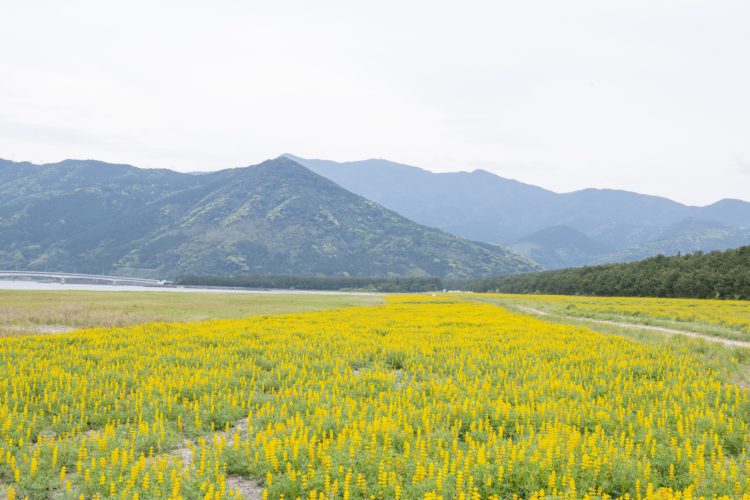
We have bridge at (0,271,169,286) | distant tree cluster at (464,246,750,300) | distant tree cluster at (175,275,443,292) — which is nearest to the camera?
distant tree cluster at (464,246,750,300)

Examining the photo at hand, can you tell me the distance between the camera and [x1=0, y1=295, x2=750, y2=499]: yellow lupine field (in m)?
7.37

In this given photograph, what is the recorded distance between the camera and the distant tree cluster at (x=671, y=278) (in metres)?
58.8

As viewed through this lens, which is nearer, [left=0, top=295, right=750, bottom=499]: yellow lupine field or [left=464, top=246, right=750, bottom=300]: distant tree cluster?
[left=0, top=295, right=750, bottom=499]: yellow lupine field

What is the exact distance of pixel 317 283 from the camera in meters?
190

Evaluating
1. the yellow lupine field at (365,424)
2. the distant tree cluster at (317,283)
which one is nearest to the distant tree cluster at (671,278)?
the yellow lupine field at (365,424)

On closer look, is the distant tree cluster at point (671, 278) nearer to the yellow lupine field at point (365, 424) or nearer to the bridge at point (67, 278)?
the yellow lupine field at point (365, 424)

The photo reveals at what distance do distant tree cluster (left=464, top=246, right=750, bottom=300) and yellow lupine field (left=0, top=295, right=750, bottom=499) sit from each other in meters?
50.8

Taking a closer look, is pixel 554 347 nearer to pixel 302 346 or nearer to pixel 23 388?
pixel 302 346

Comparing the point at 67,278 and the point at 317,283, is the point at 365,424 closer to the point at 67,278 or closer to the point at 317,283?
the point at 317,283

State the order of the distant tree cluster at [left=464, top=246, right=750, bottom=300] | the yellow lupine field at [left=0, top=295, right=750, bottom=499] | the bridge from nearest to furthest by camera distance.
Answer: the yellow lupine field at [left=0, top=295, right=750, bottom=499]
the distant tree cluster at [left=464, top=246, right=750, bottom=300]
the bridge

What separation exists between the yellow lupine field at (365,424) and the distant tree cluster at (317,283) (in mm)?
158453

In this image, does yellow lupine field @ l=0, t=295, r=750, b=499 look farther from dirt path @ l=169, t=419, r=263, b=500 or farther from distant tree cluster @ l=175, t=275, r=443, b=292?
distant tree cluster @ l=175, t=275, r=443, b=292

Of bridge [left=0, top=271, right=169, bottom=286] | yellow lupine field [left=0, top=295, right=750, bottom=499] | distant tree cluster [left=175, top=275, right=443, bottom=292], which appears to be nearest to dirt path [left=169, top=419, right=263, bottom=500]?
yellow lupine field [left=0, top=295, right=750, bottom=499]

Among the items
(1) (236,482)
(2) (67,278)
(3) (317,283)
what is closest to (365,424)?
(1) (236,482)
